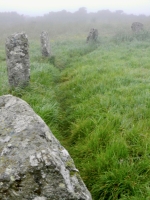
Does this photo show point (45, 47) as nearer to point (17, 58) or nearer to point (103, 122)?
point (17, 58)

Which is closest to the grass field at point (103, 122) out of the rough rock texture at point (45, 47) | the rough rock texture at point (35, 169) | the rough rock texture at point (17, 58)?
the rough rock texture at point (17, 58)

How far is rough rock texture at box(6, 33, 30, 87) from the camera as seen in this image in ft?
24.9

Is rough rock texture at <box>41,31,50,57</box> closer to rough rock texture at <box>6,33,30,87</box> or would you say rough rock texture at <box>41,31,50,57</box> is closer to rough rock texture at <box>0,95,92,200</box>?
rough rock texture at <box>6,33,30,87</box>

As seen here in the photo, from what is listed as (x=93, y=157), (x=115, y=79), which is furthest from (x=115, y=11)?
(x=93, y=157)

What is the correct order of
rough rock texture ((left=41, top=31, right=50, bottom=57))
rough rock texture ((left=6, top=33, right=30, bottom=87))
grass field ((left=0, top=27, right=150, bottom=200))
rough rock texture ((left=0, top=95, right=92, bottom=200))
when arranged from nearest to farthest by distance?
rough rock texture ((left=0, top=95, right=92, bottom=200)) < grass field ((left=0, top=27, right=150, bottom=200)) < rough rock texture ((left=6, top=33, right=30, bottom=87)) < rough rock texture ((left=41, top=31, right=50, bottom=57))

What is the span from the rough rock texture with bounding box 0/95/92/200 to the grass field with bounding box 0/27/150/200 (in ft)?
3.71

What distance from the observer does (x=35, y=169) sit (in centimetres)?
258

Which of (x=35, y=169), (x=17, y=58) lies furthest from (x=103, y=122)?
(x=17, y=58)

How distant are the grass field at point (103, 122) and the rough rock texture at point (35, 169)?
1.13 meters

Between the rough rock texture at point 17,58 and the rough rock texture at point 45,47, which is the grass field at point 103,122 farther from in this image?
the rough rock texture at point 45,47

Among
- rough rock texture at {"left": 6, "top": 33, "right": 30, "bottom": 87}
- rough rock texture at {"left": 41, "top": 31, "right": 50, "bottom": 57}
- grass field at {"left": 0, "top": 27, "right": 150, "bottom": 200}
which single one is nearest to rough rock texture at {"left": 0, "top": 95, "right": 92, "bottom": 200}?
grass field at {"left": 0, "top": 27, "right": 150, "bottom": 200}

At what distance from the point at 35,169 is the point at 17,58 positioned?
5.70m

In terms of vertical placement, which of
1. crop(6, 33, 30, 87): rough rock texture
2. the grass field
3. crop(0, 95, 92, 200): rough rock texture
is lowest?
the grass field

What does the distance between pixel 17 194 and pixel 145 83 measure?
694 centimetres
